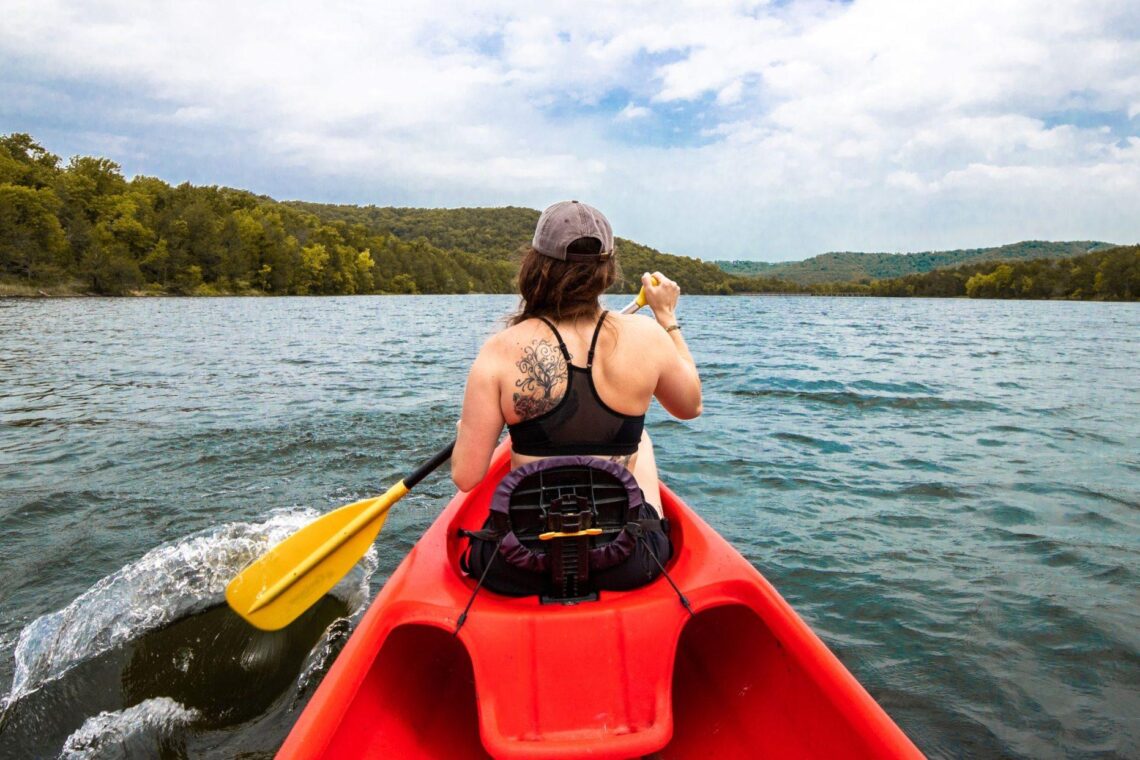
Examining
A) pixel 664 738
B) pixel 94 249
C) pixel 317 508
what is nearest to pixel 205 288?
pixel 94 249

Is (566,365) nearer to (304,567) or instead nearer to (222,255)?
(304,567)

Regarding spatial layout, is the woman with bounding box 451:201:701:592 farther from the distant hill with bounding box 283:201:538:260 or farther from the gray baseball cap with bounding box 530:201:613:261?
the distant hill with bounding box 283:201:538:260

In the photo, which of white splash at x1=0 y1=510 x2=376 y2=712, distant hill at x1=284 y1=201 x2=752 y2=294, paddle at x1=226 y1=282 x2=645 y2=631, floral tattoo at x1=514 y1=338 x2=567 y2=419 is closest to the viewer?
floral tattoo at x1=514 y1=338 x2=567 y2=419

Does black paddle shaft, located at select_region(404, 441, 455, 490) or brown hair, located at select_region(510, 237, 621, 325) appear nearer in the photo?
brown hair, located at select_region(510, 237, 621, 325)

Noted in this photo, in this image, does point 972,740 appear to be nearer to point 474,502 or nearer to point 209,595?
point 474,502

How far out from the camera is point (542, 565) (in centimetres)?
252

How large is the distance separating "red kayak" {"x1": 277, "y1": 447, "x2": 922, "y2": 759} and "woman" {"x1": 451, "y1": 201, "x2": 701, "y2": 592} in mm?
560

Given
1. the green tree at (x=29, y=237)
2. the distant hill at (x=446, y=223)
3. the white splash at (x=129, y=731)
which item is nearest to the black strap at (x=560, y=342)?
the white splash at (x=129, y=731)

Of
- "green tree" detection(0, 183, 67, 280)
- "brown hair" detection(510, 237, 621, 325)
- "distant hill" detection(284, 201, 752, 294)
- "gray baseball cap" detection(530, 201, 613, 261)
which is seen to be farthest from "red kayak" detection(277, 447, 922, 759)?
"distant hill" detection(284, 201, 752, 294)

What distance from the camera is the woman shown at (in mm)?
2539

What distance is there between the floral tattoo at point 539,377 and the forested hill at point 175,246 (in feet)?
93.5

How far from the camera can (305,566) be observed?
345 centimetres

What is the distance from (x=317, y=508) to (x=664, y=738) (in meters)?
4.79

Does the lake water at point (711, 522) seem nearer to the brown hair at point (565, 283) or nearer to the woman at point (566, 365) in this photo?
the brown hair at point (565, 283)
